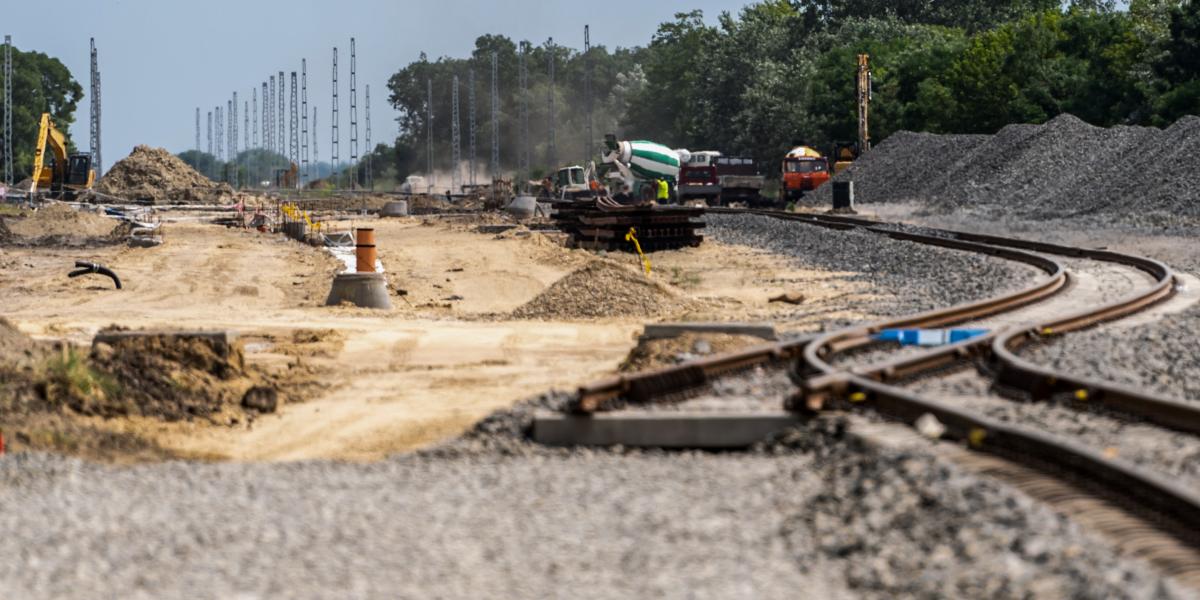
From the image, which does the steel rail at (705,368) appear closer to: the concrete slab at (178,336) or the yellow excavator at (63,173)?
the concrete slab at (178,336)

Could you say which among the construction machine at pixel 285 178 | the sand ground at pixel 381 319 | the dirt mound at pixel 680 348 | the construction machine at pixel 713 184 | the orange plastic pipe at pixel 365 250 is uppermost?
the construction machine at pixel 285 178

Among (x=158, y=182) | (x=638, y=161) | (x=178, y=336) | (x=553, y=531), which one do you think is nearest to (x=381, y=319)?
(x=178, y=336)

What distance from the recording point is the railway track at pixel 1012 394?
7109 millimetres

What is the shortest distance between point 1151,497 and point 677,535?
2.13m

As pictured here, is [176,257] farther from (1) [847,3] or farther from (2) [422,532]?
(1) [847,3]

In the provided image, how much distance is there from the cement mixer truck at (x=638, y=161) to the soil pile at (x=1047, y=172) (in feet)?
27.2

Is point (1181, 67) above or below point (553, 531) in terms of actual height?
above

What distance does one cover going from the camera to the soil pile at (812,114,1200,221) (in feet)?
134

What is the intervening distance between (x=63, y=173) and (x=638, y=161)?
136 ft

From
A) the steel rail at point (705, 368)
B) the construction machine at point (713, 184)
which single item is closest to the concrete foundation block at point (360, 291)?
the steel rail at point (705, 368)

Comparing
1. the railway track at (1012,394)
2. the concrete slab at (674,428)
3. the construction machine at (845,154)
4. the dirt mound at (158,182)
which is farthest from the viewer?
the dirt mound at (158,182)

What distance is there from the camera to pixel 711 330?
14.7 metres

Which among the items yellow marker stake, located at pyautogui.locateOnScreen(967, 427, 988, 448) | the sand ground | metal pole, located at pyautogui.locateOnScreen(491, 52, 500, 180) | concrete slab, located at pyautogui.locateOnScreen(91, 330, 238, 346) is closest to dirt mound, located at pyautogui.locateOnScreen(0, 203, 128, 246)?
the sand ground

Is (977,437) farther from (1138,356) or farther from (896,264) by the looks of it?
(896,264)
